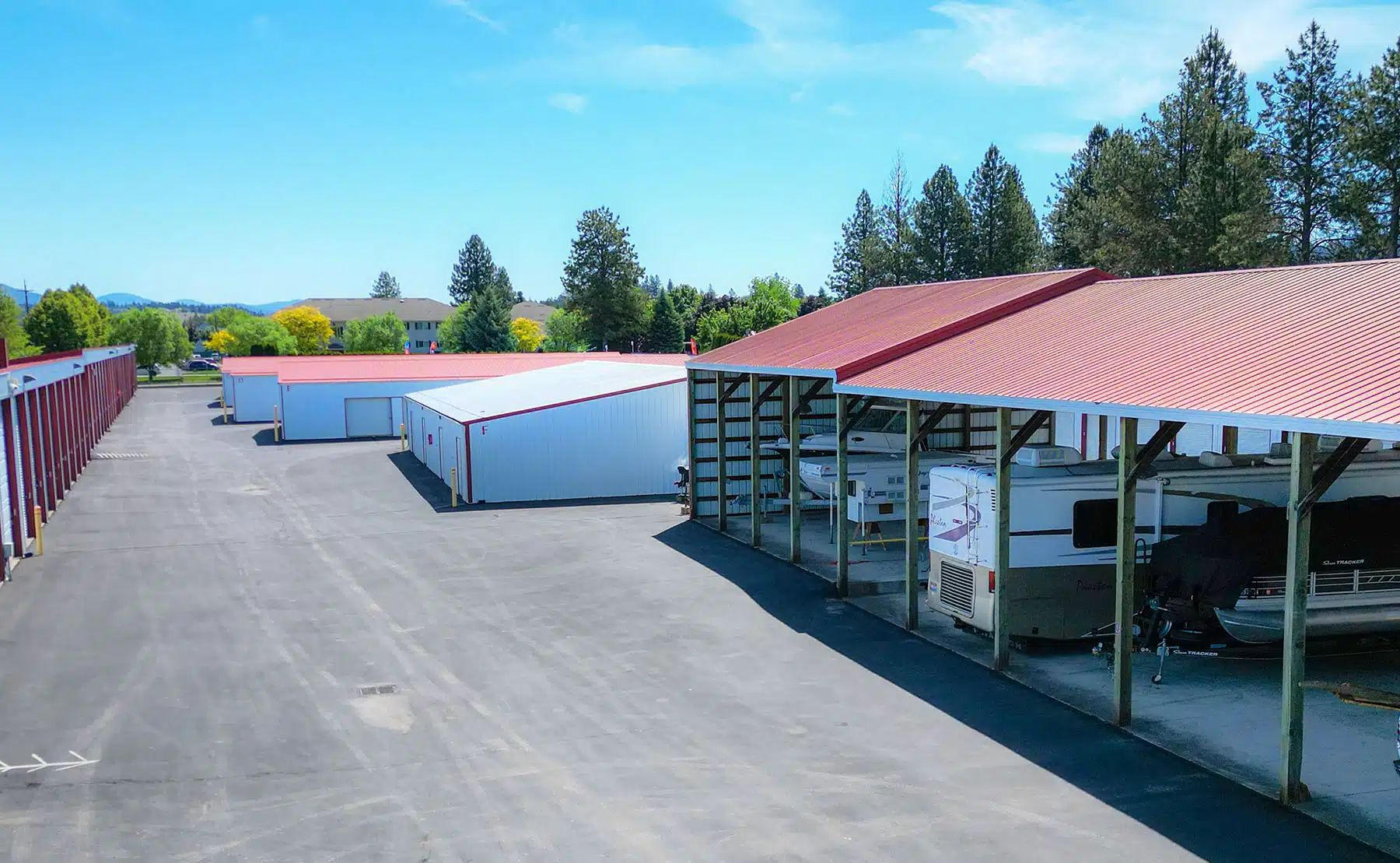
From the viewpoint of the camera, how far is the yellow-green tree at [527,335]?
134 metres

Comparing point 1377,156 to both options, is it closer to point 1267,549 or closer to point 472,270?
point 1267,549

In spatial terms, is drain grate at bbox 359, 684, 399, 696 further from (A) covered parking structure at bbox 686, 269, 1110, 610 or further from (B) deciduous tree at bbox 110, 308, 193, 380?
(B) deciduous tree at bbox 110, 308, 193, 380

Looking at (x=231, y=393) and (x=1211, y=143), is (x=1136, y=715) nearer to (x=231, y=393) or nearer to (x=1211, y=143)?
(x=1211, y=143)

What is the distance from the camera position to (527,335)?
13638 centimetres

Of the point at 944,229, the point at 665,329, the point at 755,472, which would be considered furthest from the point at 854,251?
the point at 755,472

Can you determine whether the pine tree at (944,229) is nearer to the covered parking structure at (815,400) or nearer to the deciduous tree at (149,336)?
the covered parking structure at (815,400)

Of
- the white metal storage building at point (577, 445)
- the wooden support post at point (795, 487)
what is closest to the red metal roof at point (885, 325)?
the wooden support post at point (795, 487)

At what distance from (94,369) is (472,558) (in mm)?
36752

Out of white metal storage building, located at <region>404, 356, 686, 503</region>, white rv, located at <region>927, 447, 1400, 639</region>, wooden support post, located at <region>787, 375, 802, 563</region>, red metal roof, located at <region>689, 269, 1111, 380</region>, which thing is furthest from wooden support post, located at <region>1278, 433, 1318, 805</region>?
white metal storage building, located at <region>404, 356, 686, 503</region>

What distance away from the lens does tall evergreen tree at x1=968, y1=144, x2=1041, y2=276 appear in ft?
217

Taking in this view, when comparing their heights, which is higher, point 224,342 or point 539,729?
point 224,342

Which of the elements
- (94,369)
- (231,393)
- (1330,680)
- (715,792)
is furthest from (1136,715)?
(231,393)

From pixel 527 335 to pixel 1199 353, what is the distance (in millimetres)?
126669

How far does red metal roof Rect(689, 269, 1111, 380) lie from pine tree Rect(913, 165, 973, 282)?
1504 inches
